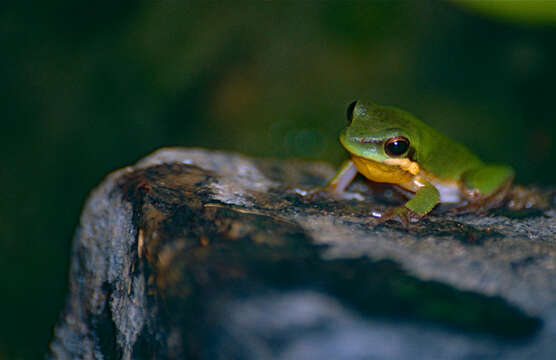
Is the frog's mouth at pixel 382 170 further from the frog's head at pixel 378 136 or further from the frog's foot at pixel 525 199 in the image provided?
the frog's foot at pixel 525 199

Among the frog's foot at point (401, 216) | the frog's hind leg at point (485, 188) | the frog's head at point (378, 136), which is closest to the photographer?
the frog's foot at point (401, 216)

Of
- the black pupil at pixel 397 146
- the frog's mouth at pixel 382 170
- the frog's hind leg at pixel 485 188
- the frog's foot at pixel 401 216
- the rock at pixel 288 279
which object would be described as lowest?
the rock at pixel 288 279

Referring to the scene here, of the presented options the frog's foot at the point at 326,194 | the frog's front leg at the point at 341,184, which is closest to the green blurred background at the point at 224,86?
the frog's front leg at the point at 341,184

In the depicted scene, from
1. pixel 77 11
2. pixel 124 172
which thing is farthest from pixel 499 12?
pixel 77 11

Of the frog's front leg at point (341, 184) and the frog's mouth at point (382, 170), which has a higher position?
the frog's mouth at point (382, 170)

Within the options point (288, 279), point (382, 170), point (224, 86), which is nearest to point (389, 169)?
Result: point (382, 170)

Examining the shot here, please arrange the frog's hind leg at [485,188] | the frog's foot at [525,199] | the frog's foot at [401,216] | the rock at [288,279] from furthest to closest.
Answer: the frog's hind leg at [485,188]
the frog's foot at [525,199]
the frog's foot at [401,216]
the rock at [288,279]

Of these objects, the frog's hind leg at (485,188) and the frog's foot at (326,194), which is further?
the frog's hind leg at (485,188)
